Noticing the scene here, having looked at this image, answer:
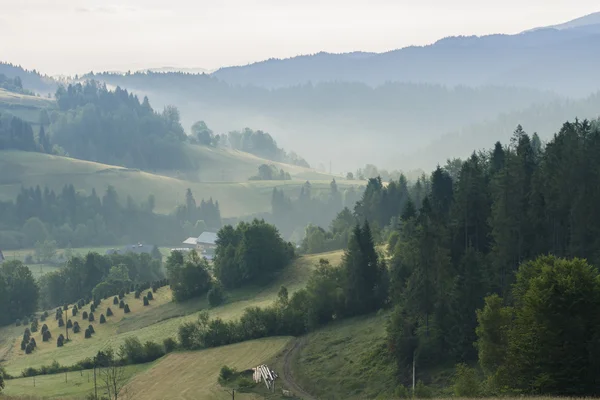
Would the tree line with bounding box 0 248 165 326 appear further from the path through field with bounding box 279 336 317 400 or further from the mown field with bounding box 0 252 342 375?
the path through field with bounding box 279 336 317 400

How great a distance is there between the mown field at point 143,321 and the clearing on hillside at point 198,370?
14.5 m

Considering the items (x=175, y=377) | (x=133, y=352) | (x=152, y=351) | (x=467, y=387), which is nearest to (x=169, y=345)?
(x=152, y=351)

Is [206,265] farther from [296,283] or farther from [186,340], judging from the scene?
[186,340]

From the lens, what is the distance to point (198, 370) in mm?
81500

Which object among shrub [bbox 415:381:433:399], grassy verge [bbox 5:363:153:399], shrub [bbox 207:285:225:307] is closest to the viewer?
shrub [bbox 415:381:433:399]

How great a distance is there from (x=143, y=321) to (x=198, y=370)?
40.6m

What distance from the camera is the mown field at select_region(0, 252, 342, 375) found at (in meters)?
106

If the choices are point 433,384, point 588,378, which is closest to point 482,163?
point 433,384

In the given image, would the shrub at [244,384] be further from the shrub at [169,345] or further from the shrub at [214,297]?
the shrub at [214,297]

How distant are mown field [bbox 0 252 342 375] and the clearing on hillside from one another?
14544mm

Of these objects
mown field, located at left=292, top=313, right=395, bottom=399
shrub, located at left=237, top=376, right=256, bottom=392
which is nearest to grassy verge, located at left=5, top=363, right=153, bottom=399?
shrub, located at left=237, top=376, right=256, bottom=392

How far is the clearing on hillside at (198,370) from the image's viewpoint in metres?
71.9

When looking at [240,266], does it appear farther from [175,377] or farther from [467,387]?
[467,387]

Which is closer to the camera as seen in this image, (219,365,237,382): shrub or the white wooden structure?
the white wooden structure
